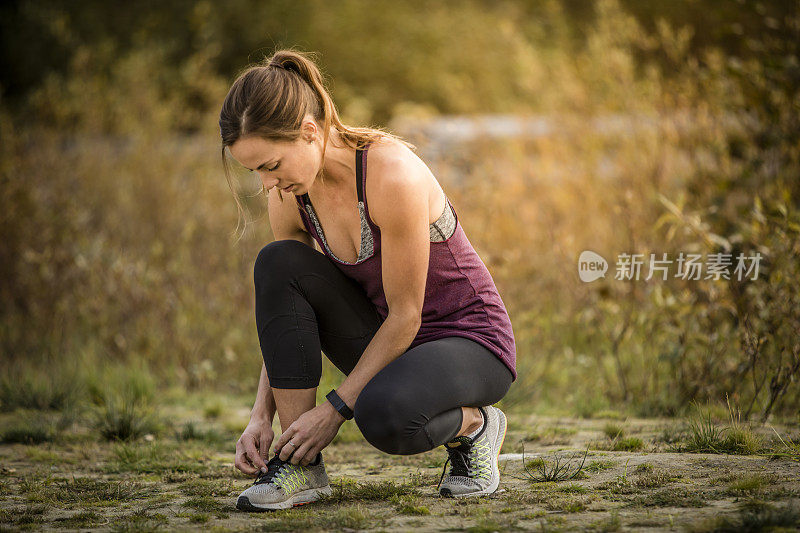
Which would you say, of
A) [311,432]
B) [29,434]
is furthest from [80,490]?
[29,434]

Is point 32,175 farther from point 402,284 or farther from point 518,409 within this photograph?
point 402,284

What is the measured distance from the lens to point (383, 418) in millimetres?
2289

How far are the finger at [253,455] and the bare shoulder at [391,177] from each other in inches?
30.7

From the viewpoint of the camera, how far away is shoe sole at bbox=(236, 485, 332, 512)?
238cm

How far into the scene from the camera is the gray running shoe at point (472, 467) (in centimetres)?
247

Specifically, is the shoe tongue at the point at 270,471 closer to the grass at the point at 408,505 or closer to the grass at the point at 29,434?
the grass at the point at 408,505

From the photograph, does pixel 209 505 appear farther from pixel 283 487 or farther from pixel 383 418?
pixel 383 418

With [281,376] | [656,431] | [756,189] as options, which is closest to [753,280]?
[656,431]

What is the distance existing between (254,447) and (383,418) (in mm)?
460

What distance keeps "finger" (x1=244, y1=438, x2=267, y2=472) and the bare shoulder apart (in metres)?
0.78

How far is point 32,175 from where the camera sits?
5.81m

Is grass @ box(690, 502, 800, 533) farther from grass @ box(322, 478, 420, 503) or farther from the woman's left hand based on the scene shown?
the woman's left hand

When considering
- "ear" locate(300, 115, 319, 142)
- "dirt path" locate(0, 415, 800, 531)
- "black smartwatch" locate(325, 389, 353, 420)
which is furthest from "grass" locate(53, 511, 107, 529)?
"ear" locate(300, 115, 319, 142)

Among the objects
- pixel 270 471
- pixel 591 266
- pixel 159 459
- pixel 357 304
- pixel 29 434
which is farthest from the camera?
pixel 591 266
